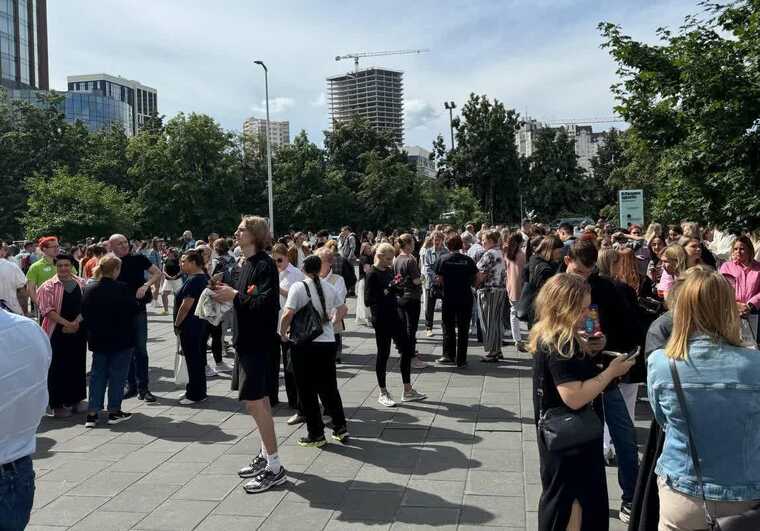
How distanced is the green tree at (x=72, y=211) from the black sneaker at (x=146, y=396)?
2029cm

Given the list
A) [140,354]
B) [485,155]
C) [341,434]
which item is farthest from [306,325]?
[485,155]

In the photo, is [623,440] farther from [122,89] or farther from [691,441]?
[122,89]

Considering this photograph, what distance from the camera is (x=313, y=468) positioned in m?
5.57

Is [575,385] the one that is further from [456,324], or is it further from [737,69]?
[737,69]

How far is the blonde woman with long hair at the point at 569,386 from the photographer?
3.10 metres

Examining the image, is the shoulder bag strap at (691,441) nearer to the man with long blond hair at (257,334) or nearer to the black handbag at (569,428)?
the black handbag at (569,428)

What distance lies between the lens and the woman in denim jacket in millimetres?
2486

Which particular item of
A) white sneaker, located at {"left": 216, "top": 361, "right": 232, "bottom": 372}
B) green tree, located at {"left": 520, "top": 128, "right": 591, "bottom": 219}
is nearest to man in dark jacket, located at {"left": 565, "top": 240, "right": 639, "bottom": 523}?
white sneaker, located at {"left": 216, "top": 361, "right": 232, "bottom": 372}

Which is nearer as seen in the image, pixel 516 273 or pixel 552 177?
pixel 516 273

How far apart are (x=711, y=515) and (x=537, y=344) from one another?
104 centimetres

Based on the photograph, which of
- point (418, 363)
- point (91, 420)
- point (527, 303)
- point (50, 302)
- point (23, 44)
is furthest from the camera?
point (23, 44)

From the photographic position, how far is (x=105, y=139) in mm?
44438

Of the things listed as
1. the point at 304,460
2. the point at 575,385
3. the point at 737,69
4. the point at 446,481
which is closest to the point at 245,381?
the point at 304,460

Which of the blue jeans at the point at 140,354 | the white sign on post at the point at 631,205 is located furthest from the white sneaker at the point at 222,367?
the white sign on post at the point at 631,205
